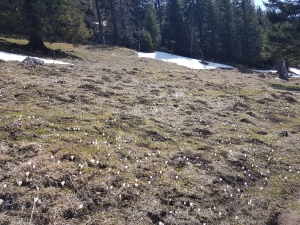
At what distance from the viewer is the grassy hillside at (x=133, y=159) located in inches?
218

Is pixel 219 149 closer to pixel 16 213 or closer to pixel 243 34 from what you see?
pixel 16 213

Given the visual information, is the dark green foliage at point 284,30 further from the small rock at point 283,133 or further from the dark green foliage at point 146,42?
the dark green foliage at point 146,42

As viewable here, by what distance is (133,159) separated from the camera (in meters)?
7.78

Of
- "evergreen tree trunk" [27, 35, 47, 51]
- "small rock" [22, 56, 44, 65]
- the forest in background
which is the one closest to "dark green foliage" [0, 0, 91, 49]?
"evergreen tree trunk" [27, 35, 47, 51]

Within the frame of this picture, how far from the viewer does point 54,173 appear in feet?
19.7

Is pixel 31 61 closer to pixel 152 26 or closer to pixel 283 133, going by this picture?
pixel 283 133

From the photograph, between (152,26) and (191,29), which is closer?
(152,26)

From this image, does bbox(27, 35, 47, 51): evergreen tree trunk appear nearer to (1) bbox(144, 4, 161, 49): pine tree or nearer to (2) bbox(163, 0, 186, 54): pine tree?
(1) bbox(144, 4, 161, 49): pine tree

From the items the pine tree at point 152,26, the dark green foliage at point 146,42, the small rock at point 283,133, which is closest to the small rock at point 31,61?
the small rock at point 283,133

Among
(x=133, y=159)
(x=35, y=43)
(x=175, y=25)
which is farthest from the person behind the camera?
(x=175, y=25)

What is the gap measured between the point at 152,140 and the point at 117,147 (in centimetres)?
172

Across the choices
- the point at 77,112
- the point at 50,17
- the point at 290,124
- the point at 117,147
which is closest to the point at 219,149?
the point at 117,147

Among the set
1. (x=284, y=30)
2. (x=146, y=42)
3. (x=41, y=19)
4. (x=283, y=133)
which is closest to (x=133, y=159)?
(x=283, y=133)

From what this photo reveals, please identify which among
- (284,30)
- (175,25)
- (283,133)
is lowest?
(283,133)
